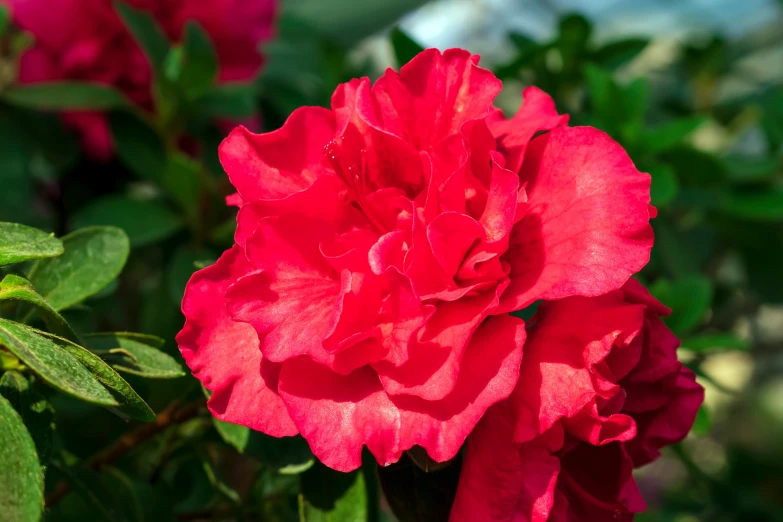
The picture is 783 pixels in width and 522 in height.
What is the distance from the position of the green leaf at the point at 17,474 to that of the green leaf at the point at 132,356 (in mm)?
112

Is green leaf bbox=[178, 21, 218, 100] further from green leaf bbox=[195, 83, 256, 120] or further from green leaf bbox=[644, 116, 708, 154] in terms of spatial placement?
green leaf bbox=[644, 116, 708, 154]

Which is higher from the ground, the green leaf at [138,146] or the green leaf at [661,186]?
the green leaf at [138,146]

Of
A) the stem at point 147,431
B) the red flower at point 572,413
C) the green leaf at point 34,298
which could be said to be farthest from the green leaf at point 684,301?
the green leaf at point 34,298

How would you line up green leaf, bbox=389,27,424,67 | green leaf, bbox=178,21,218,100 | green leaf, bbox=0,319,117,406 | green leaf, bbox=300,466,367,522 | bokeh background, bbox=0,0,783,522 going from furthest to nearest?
green leaf, bbox=178,21,218,100, green leaf, bbox=389,27,424,67, bokeh background, bbox=0,0,783,522, green leaf, bbox=300,466,367,522, green leaf, bbox=0,319,117,406

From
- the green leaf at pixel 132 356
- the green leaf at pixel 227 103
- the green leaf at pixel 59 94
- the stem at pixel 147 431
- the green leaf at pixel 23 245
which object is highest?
the green leaf at pixel 23 245

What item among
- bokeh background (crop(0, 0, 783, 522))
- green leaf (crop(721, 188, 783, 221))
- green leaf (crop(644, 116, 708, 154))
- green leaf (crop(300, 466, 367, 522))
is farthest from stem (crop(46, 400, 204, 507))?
green leaf (crop(721, 188, 783, 221))

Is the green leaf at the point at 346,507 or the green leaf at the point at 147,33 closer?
the green leaf at the point at 346,507

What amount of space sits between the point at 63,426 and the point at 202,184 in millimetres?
391

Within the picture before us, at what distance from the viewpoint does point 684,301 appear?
0.92m

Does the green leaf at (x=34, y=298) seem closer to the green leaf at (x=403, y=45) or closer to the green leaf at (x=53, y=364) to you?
the green leaf at (x=53, y=364)

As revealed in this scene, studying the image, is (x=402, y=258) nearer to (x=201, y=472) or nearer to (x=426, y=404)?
(x=426, y=404)

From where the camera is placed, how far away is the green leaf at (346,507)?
67 cm

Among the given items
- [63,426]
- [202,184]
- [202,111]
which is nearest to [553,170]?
[202,184]

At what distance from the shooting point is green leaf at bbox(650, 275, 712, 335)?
904mm
